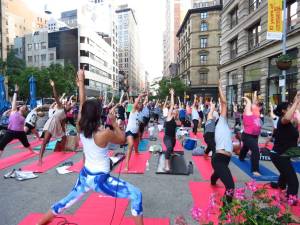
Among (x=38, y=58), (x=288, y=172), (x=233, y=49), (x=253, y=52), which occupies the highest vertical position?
(x=38, y=58)

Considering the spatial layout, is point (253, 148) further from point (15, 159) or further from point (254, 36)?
point (254, 36)

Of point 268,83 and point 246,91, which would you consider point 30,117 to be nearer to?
point 268,83

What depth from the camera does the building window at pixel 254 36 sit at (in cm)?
2724

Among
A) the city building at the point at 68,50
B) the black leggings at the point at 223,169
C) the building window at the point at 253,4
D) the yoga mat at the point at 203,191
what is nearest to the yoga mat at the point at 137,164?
the yoga mat at the point at 203,191

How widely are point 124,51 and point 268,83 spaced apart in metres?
165

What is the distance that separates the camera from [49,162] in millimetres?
9312

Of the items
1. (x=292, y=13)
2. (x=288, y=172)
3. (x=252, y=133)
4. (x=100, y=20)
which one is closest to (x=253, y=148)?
(x=252, y=133)

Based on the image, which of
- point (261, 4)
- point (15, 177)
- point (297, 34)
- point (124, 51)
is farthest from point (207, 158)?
point (124, 51)

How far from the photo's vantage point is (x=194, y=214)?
2.71 m

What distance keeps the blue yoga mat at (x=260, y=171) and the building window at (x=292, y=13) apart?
15.3 metres

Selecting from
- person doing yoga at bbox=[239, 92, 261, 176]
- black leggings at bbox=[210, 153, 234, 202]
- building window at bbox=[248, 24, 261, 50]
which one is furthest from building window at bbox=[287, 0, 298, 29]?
black leggings at bbox=[210, 153, 234, 202]

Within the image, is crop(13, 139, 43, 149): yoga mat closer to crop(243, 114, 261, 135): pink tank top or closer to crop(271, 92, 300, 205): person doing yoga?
crop(243, 114, 261, 135): pink tank top

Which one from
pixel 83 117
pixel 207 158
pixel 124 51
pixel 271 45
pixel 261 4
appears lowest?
pixel 207 158

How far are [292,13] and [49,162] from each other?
19.8 m
